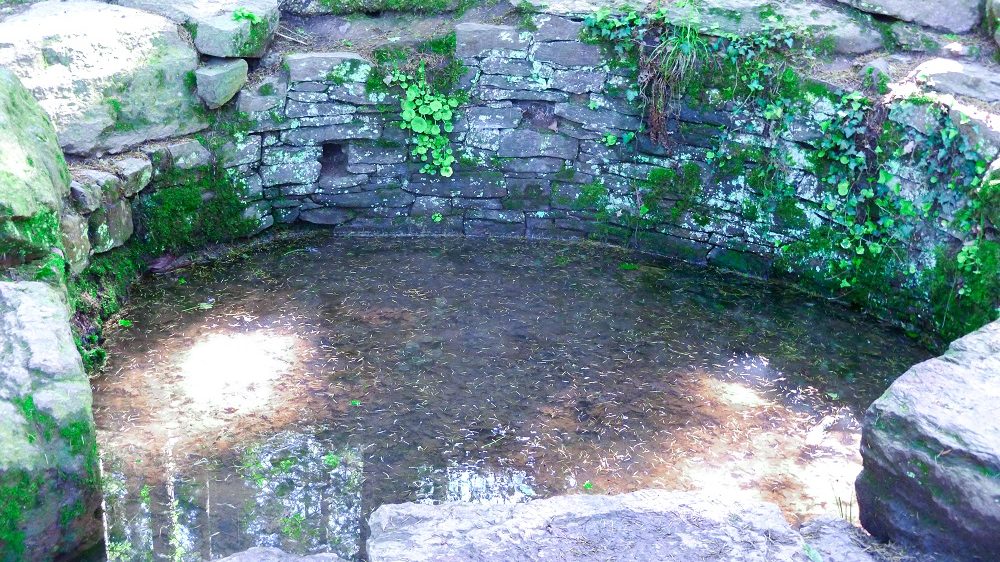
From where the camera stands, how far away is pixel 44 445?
2.81 metres

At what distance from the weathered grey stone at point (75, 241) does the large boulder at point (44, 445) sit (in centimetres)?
122

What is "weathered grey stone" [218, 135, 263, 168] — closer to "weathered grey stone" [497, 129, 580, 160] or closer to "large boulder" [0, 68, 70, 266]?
"large boulder" [0, 68, 70, 266]

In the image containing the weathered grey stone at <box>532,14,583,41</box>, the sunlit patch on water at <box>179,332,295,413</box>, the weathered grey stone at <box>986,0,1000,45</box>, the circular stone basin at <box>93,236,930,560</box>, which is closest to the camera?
→ the circular stone basin at <box>93,236,930,560</box>

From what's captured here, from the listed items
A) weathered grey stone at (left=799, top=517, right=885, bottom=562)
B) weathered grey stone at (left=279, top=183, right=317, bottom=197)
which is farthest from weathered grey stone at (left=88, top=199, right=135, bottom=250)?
weathered grey stone at (left=799, top=517, right=885, bottom=562)

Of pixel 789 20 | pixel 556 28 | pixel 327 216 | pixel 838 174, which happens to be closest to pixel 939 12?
pixel 789 20

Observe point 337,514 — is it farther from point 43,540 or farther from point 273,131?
point 273,131

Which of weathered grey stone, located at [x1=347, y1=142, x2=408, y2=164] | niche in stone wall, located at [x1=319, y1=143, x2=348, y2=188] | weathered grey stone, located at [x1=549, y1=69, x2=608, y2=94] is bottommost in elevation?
niche in stone wall, located at [x1=319, y1=143, x2=348, y2=188]

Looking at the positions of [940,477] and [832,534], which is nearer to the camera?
[940,477]

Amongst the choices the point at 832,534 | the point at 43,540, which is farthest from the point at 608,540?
the point at 43,540

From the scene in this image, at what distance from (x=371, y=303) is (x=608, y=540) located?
2.56 m

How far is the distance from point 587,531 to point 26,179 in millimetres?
2933

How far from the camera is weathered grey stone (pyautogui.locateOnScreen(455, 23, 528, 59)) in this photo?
555 cm

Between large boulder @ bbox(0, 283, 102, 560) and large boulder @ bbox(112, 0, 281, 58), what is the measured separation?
2700mm

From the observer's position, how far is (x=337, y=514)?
11.2ft
